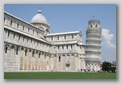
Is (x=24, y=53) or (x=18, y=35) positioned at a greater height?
(x=18, y=35)

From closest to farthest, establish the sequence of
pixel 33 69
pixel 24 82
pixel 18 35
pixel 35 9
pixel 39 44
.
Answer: pixel 24 82
pixel 35 9
pixel 18 35
pixel 33 69
pixel 39 44

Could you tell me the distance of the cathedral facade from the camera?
13.1 meters

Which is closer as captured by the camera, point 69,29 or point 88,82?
point 88,82

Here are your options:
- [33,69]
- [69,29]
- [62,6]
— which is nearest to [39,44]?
[33,69]

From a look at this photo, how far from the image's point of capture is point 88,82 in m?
7.91

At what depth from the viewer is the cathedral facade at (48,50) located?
42.9 feet

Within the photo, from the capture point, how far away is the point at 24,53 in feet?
46.3

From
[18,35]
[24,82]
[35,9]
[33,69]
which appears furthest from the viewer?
[33,69]

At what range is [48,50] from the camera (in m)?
17.6

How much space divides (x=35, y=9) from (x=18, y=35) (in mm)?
4807

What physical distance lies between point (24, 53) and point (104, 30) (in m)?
→ 6.36

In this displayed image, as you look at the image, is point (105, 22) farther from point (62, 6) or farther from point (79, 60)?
point (79, 60)

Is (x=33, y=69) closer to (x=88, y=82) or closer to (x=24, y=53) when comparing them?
(x=24, y=53)

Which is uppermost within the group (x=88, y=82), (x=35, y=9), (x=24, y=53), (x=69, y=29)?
(x=35, y=9)
